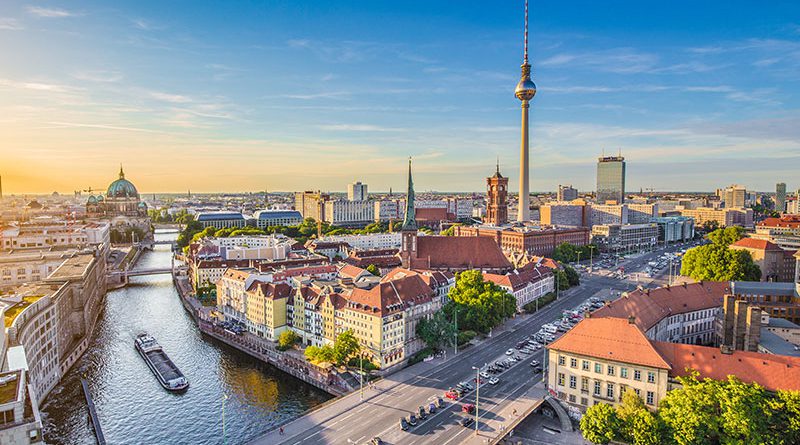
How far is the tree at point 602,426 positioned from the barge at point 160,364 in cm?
4403

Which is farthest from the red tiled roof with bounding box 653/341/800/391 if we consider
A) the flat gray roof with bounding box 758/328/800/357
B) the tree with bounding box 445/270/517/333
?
the tree with bounding box 445/270/517/333

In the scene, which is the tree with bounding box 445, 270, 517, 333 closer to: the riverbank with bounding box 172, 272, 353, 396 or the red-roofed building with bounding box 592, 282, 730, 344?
the red-roofed building with bounding box 592, 282, 730, 344

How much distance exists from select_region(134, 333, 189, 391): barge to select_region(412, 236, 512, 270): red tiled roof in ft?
162

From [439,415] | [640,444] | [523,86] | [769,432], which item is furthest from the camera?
[523,86]

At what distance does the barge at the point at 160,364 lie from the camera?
5662 centimetres

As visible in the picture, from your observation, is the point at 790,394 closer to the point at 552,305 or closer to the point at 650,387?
the point at 650,387

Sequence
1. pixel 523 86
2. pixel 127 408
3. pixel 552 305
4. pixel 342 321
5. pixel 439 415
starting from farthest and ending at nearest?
pixel 523 86, pixel 552 305, pixel 342 321, pixel 127 408, pixel 439 415

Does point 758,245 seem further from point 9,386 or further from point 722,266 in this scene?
point 9,386

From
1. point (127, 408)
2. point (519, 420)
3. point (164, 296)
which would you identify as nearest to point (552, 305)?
point (519, 420)

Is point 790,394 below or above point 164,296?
above

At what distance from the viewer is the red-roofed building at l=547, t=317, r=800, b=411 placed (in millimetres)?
37812

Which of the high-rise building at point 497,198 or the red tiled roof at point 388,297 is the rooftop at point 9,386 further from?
the high-rise building at point 497,198

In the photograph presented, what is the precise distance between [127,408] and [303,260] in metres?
50.4

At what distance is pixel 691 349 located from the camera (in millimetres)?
40969
